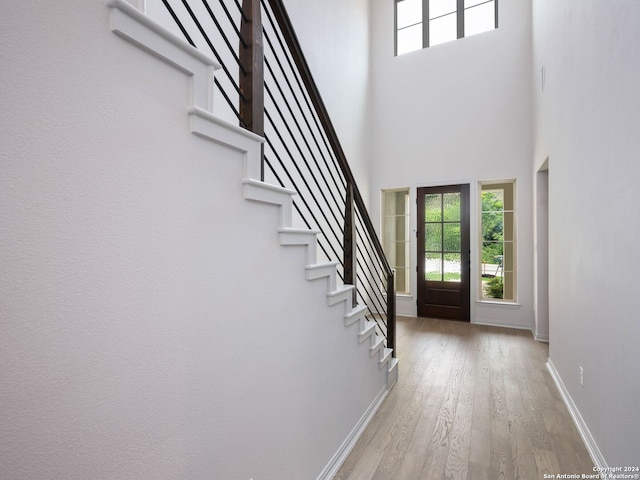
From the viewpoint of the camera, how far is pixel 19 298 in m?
0.64

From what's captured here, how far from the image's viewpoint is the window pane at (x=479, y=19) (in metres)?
5.20

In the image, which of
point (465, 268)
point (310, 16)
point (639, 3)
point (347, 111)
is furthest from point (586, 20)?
point (465, 268)

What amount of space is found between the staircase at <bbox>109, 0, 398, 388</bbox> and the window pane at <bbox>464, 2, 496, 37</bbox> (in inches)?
214

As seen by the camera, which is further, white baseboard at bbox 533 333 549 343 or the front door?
the front door

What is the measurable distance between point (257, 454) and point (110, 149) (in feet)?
3.97

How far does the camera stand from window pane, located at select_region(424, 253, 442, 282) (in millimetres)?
5395

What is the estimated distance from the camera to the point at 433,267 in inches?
214

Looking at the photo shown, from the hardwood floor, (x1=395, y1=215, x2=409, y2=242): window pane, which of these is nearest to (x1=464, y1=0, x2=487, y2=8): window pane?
(x1=395, y1=215, x2=409, y2=242): window pane

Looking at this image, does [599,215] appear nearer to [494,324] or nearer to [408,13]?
[494,324]

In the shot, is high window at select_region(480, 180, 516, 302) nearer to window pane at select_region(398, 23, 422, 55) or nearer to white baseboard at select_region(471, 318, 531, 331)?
white baseboard at select_region(471, 318, 531, 331)

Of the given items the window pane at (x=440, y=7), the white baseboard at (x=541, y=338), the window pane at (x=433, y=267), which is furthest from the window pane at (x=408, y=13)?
the white baseboard at (x=541, y=338)

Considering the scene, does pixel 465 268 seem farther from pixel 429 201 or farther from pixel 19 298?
pixel 19 298

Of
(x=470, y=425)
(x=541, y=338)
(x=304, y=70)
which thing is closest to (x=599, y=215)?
(x=470, y=425)

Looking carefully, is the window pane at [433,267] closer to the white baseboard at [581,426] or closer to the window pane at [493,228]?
the window pane at [493,228]
